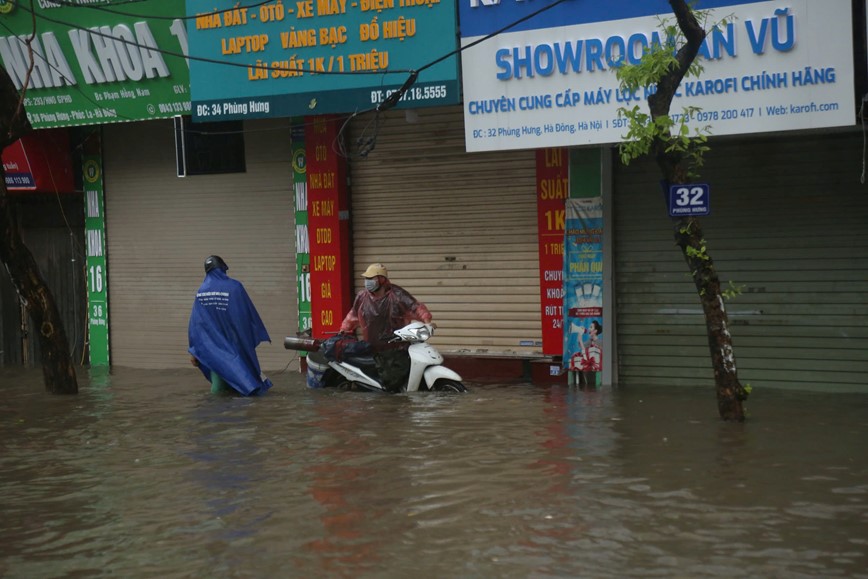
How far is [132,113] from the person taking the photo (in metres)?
15.5

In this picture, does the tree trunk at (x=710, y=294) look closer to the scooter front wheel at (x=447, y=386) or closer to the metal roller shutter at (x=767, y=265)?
the metal roller shutter at (x=767, y=265)

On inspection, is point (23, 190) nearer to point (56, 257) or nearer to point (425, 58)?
point (56, 257)

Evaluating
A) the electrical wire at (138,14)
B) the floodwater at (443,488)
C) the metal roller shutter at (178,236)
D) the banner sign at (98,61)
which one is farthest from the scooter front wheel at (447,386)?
the banner sign at (98,61)

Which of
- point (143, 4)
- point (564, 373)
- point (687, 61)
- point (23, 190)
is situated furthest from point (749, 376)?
point (23, 190)

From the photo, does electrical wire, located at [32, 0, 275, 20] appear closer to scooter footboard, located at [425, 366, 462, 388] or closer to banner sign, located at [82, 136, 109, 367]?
banner sign, located at [82, 136, 109, 367]

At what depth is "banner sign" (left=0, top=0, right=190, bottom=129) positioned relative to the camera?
1498 centimetres

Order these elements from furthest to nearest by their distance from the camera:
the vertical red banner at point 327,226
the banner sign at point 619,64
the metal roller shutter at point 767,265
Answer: the vertical red banner at point 327,226
the metal roller shutter at point 767,265
the banner sign at point 619,64

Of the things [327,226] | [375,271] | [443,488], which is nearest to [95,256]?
[327,226]

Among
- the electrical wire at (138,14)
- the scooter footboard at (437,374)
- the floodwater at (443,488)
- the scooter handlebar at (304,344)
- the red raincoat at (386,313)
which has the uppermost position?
the electrical wire at (138,14)

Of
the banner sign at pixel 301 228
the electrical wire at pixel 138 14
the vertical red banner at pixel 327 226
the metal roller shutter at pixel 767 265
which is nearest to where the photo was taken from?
the metal roller shutter at pixel 767 265

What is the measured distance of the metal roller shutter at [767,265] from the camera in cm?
1151

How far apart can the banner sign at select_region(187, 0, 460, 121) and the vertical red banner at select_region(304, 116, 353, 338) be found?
93 cm

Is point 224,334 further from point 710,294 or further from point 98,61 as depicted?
point 710,294

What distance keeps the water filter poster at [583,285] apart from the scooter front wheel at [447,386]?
1.64 metres
